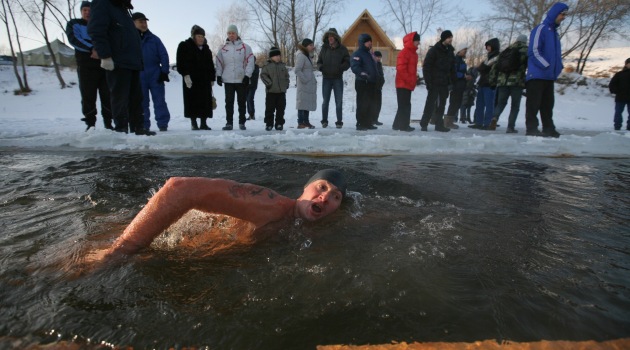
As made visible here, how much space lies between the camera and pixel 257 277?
1.73 meters

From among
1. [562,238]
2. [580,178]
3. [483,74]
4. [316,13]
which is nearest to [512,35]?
[316,13]

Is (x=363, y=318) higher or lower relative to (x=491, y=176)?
lower

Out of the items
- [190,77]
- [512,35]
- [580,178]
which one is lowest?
[580,178]

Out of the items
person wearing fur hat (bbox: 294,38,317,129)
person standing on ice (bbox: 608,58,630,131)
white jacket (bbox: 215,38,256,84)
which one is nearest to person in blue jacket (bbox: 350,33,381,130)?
person wearing fur hat (bbox: 294,38,317,129)

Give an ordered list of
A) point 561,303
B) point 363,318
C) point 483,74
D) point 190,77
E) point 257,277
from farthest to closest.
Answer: point 483,74
point 190,77
point 257,277
point 561,303
point 363,318

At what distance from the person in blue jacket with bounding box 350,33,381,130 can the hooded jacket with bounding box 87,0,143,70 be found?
3.64 metres

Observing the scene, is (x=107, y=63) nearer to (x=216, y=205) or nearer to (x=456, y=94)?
(x=216, y=205)

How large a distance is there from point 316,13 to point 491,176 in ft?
86.4

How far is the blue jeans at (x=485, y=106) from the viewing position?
7.71 metres

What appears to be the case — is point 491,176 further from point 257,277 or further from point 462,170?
point 257,277

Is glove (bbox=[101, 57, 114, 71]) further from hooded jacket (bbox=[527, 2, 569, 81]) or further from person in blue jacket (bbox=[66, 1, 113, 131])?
hooded jacket (bbox=[527, 2, 569, 81])

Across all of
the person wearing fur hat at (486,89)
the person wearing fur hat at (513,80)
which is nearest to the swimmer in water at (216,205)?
the person wearing fur hat at (513,80)

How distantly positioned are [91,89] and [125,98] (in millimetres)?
649

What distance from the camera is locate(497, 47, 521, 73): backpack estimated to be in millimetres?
6523
